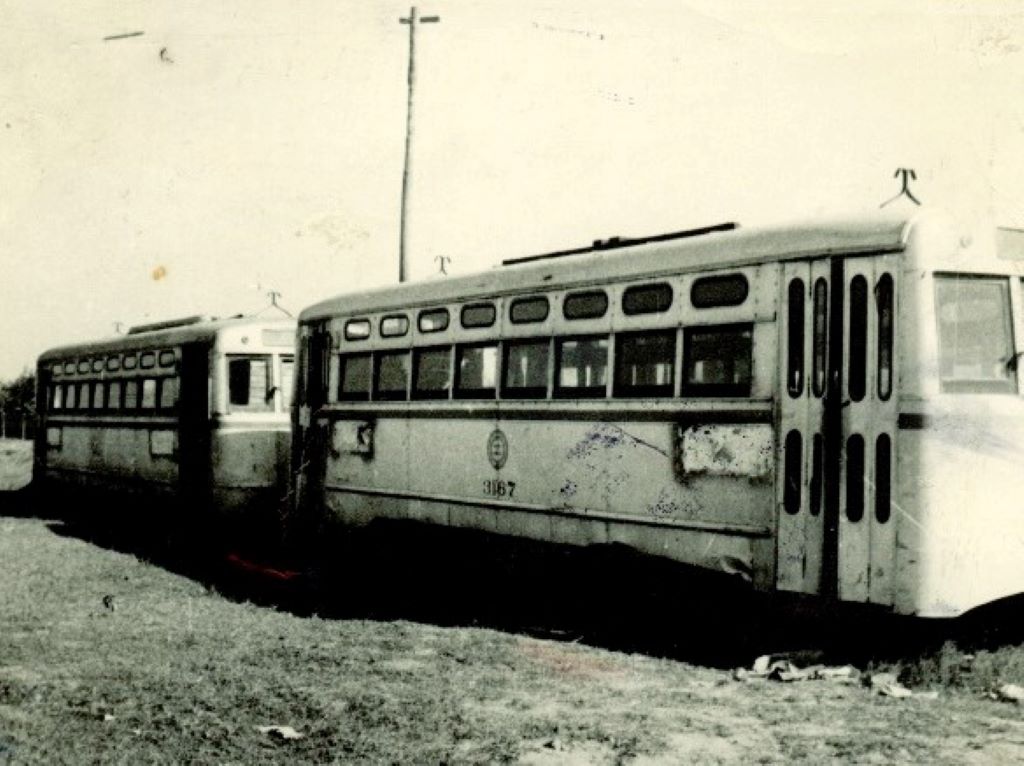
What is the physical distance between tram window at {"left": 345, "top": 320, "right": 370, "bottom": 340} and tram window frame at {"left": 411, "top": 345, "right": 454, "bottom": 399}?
896 mm

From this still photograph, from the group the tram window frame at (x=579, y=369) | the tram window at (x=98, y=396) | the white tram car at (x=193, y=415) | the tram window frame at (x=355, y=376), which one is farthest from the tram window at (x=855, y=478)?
the tram window at (x=98, y=396)

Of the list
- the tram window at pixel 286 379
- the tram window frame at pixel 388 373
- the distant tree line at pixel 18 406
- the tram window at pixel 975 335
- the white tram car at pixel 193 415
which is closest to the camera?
the tram window at pixel 975 335

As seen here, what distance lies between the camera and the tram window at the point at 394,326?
35.9 feet

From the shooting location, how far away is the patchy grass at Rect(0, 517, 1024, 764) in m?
5.77

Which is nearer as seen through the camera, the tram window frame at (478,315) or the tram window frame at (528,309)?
the tram window frame at (528,309)

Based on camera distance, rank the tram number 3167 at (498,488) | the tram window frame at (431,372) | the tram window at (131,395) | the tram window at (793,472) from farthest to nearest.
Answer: the tram window at (131,395) < the tram window frame at (431,372) < the tram number 3167 at (498,488) < the tram window at (793,472)

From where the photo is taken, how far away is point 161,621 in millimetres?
9812

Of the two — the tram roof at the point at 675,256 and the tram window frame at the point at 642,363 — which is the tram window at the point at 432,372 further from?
the tram window frame at the point at 642,363

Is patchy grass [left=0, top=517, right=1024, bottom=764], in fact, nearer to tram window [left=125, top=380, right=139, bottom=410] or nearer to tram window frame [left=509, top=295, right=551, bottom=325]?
tram window frame [left=509, top=295, right=551, bottom=325]

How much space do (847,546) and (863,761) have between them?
1929mm

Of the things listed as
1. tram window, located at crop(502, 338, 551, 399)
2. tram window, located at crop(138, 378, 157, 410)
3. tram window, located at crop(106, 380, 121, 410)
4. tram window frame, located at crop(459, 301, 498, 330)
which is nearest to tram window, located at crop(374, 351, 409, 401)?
tram window frame, located at crop(459, 301, 498, 330)

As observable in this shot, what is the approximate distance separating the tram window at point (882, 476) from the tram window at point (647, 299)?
184 centimetres

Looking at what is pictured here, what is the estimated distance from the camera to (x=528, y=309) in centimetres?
956

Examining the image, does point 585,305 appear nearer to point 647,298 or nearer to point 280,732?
point 647,298
